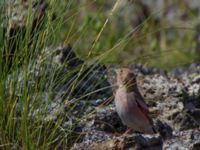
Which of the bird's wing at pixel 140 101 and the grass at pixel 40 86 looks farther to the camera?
the bird's wing at pixel 140 101

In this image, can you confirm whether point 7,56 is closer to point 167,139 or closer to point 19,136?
point 19,136

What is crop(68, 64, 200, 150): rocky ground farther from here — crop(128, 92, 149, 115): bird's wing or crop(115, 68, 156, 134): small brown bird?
crop(128, 92, 149, 115): bird's wing

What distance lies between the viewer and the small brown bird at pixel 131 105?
514 cm

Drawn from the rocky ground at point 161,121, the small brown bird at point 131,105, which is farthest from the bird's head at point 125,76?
the rocky ground at point 161,121

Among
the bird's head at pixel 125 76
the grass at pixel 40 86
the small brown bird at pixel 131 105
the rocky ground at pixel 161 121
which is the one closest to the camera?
the grass at pixel 40 86

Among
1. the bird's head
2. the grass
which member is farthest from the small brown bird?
the grass

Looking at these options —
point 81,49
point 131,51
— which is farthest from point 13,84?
point 131,51

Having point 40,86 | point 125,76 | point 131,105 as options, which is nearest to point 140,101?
point 131,105

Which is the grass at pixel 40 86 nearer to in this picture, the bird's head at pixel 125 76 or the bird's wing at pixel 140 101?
the bird's head at pixel 125 76

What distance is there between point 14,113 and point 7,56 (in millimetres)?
356

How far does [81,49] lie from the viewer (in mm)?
7406

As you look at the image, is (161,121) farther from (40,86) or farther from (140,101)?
(40,86)

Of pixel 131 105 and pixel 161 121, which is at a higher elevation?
pixel 131 105

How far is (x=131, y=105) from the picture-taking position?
5.31 metres
